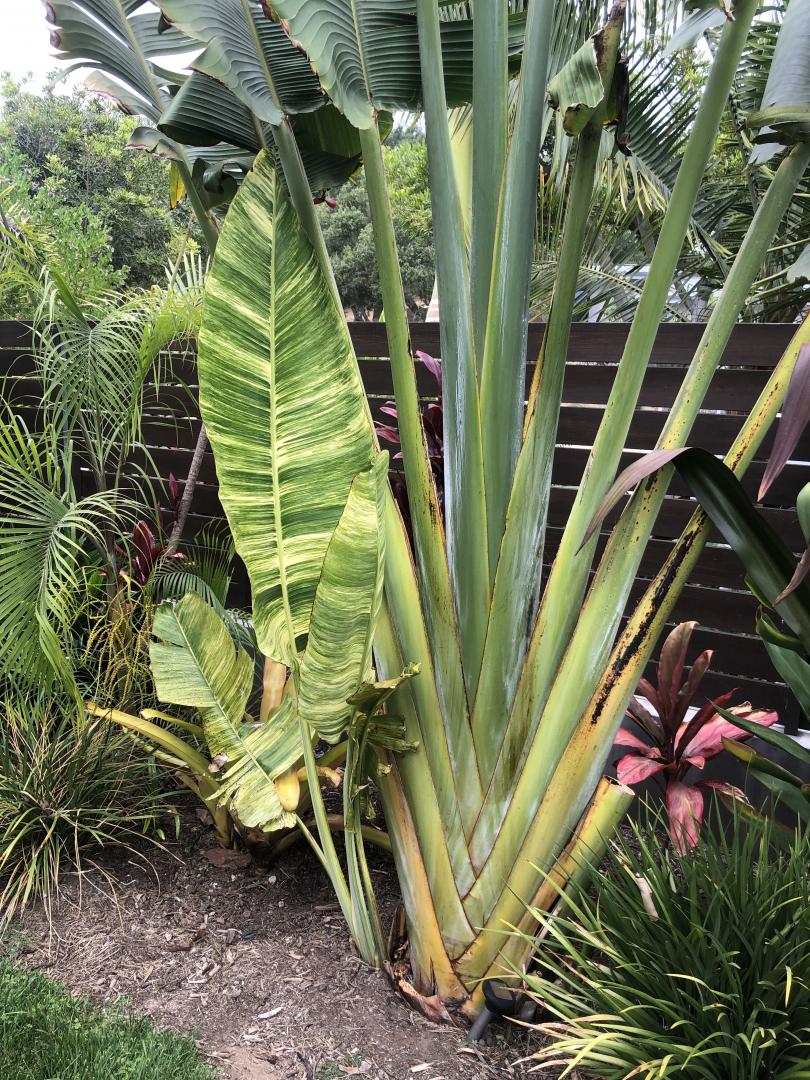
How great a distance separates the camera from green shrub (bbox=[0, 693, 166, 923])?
104 inches

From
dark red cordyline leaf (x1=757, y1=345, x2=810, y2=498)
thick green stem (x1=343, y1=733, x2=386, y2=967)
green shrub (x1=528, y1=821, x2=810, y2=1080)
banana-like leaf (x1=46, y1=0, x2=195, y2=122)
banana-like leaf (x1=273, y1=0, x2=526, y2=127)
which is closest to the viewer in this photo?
dark red cordyline leaf (x1=757, y1=345, x2=810, y2=498)

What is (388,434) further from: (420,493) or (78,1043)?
(78,1043)

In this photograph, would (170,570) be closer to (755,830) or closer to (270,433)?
(270,433)

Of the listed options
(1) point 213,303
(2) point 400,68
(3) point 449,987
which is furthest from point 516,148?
(3) point 449,987

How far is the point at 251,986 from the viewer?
87.9 inches

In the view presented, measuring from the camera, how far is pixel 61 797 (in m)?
2.79

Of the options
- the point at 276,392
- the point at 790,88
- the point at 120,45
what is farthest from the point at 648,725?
the point at 120,45

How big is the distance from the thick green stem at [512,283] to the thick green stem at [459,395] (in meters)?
0.04

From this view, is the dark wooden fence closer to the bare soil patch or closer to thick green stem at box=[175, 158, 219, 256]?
thick green stem at box=[175, 158, 219, 256]

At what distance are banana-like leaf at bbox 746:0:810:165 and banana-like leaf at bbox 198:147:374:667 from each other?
1066 millimetres

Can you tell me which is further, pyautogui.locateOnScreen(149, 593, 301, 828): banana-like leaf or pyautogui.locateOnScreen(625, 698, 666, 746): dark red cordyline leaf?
pyautogui.locateOnScreen(625, 698, 666, 746): dark red cordyline leaf

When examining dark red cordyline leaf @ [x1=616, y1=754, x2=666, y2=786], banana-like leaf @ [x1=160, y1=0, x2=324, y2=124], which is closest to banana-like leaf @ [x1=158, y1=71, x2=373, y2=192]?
banana-like leaf @ [x1=160, y1=0, x2=324, y2=124]

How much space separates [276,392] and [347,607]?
0.59 metres

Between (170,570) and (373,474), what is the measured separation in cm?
199
